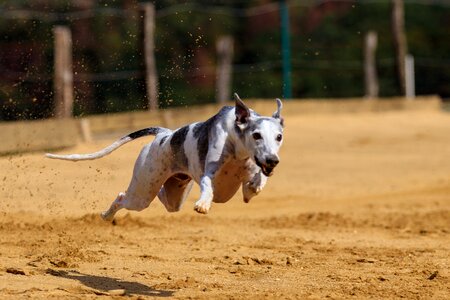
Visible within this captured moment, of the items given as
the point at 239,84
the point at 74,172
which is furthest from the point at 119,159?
the point at 239,84

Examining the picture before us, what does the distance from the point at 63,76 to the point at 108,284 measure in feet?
34.6

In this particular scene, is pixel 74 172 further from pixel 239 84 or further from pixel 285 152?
pixel 239 84

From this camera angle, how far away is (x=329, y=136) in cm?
1861

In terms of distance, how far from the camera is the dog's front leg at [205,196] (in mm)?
7293

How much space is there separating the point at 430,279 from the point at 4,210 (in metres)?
5.57

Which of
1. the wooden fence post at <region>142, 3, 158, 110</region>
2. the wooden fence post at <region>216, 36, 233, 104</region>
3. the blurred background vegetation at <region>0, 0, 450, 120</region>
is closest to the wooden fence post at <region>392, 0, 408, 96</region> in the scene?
the blurred background vegetation at <region>0, 0, 450, 120</region>

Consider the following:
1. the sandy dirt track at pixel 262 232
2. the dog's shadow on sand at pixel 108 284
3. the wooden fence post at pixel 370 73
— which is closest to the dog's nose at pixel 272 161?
the sandy dirt track at pixel 262 232

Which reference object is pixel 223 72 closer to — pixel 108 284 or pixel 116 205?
pixel 116 205

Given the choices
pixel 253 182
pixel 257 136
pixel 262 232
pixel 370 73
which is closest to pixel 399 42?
pixel 370 73

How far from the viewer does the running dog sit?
747 cm

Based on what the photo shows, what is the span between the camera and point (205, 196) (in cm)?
743

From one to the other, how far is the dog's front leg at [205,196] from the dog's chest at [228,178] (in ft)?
0.49

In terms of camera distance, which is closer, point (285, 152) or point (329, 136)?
point (285, 152)

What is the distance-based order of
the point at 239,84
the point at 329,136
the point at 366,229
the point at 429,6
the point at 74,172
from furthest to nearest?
1. the point at 429,6
2. the point at 239,84
3. the point at 329,136
4. the point at 74,172
5. the point at 366,229
